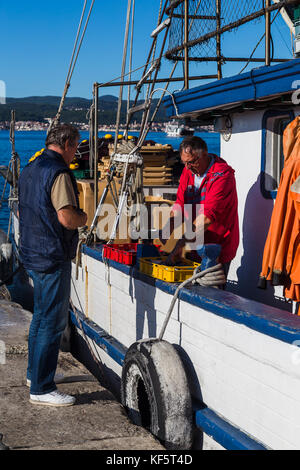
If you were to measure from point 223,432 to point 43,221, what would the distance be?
1.89 m

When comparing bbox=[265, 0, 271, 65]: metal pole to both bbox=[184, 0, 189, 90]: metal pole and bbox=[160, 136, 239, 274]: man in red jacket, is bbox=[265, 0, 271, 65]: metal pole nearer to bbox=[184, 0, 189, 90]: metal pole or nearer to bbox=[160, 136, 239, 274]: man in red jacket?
bbox=[160, 136, 239, 274]: man in red jacket

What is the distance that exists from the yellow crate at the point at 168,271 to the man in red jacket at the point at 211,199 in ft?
0.42

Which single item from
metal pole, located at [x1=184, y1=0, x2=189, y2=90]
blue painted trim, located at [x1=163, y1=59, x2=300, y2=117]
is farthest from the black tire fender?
metal pole, located at [x1=184, y1=0, x2=189, y2=90]

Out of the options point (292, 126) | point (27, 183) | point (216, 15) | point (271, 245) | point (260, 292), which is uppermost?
point (216, 15)

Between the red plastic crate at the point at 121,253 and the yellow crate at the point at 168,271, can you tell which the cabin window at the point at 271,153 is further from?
the red plastic crate at the point at 121,253

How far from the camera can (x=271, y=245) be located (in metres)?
4.18

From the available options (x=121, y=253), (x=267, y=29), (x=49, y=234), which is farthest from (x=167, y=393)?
(x=267, y=29)

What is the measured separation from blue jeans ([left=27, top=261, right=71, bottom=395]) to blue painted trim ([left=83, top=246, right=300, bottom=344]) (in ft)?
2.50

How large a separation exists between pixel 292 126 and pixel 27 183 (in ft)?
6.38

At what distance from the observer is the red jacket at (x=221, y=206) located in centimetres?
489

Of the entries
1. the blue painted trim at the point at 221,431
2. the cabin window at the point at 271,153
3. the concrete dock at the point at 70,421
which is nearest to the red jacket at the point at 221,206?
the cabin window at the point at 271,153

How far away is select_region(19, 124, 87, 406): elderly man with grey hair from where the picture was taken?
14.0ft
